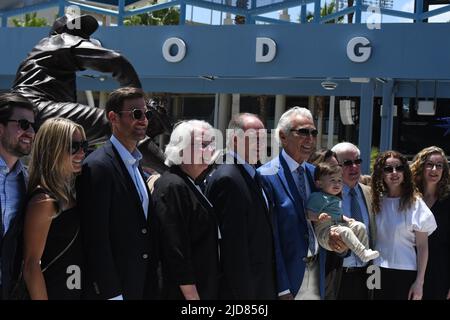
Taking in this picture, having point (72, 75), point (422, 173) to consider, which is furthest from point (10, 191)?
point (422, 173)

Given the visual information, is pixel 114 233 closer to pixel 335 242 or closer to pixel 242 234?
pixel 242 234

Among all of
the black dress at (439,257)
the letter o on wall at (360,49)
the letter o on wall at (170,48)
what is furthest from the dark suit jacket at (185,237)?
the letter o on wall at (170,48)

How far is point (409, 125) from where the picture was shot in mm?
17547

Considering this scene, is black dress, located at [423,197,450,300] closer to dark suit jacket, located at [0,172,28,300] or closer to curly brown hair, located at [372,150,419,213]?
curly brown hair, located at [372,150,419,213]

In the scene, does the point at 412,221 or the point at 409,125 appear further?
the point at 409,125

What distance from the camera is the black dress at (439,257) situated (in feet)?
14.8

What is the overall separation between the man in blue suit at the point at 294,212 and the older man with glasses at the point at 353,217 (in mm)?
401

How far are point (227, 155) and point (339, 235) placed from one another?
0.89m

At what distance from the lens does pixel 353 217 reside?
4.43m

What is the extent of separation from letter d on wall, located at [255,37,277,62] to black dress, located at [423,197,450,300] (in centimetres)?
729

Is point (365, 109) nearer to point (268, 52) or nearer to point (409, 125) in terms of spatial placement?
point (268, 52)

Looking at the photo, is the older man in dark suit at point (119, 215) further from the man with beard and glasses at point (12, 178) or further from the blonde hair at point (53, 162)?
the man with beard and glasses at point (12, 178)

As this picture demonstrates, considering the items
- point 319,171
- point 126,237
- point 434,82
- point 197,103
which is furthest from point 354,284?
point 197,103

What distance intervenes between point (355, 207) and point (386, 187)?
27 cm
